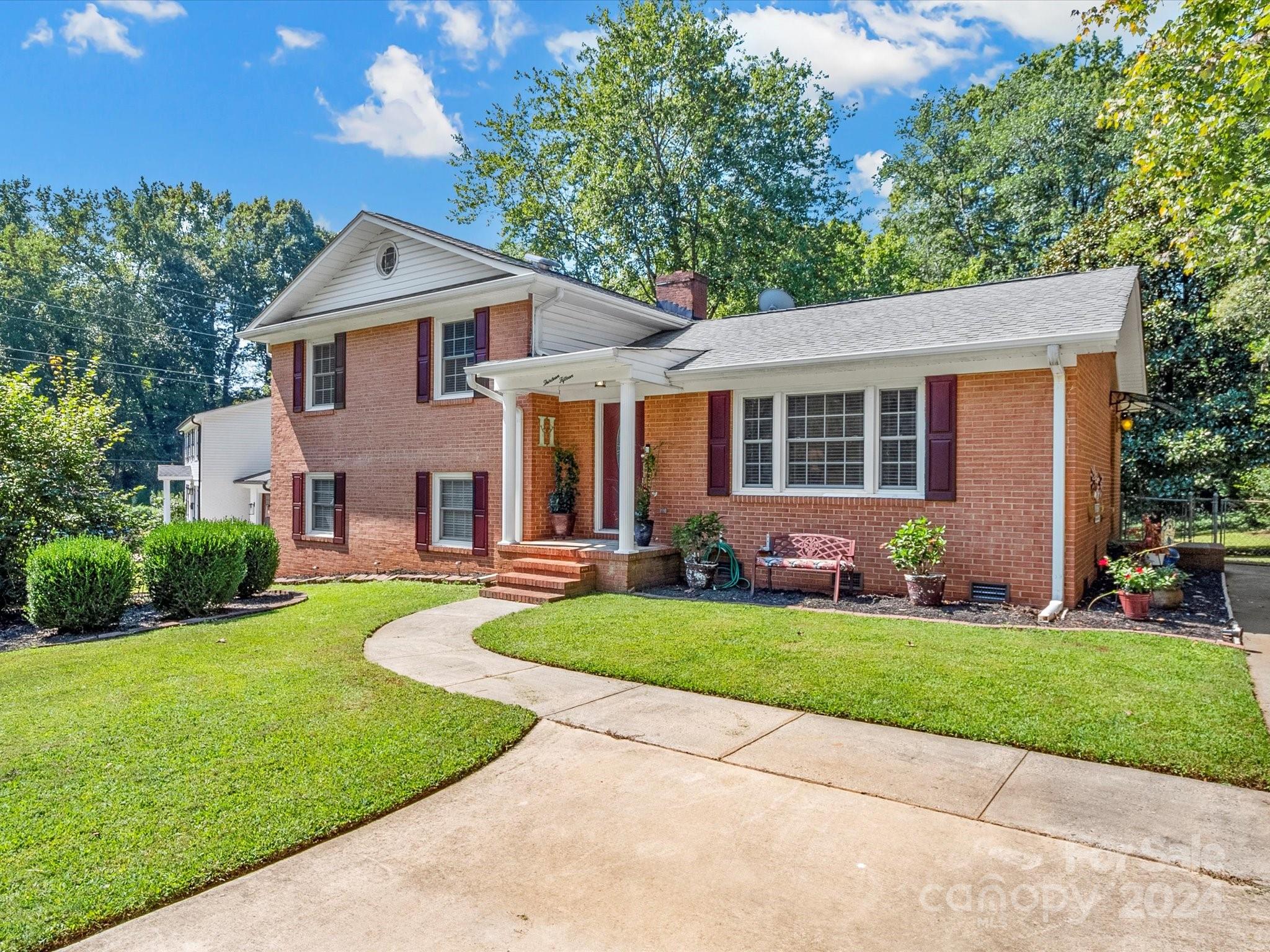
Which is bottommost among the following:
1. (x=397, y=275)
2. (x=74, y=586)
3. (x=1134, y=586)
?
(x=74, y=586)

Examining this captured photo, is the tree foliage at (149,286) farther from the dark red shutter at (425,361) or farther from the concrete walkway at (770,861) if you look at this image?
the concrete walkway at (770,861)

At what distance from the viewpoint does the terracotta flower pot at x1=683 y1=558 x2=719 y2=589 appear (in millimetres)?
10500

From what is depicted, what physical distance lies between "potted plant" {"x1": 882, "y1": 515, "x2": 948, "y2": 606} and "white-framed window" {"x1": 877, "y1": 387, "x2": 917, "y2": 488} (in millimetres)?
833

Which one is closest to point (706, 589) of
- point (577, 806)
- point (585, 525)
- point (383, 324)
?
point (585, 525)

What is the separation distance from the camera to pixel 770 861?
322 centimetres

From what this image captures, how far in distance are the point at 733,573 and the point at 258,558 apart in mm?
6834

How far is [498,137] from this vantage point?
29172mm

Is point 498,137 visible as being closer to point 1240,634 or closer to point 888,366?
point 888,366

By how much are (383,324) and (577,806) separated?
1194 centimetres

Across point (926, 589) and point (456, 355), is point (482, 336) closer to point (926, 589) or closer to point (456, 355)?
point (456, 355)

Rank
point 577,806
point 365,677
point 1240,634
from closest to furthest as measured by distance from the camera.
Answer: point 577,806 → point 365,677 → point 1240,634

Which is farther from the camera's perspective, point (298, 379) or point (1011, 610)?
point (298, 379)

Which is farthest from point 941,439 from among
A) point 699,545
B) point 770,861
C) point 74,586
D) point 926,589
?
point 74,586

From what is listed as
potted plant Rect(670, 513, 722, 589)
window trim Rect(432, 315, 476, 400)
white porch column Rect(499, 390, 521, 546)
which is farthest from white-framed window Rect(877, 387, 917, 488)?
window trim Rect(432, 315, 476, 400)
